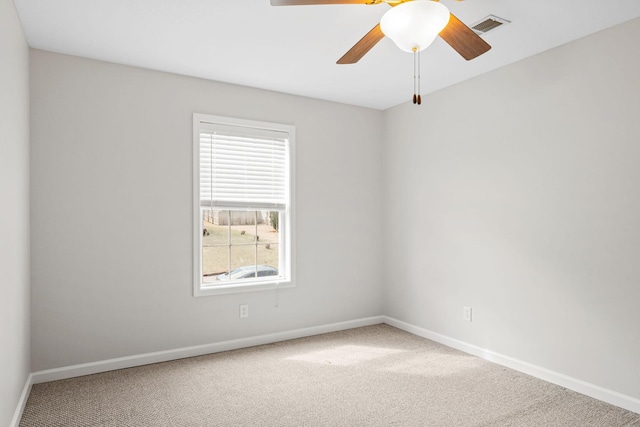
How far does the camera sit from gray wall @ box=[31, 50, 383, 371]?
3107 millimetres

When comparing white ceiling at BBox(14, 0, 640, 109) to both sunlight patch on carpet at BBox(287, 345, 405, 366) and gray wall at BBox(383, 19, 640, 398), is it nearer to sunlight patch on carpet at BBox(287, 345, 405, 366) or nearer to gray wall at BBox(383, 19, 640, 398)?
gray wall at BBox(383, 19, 640, 398)

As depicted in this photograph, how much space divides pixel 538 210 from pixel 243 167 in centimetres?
260

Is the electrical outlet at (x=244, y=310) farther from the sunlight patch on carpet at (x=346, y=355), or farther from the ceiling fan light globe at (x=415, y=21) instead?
the ceiling fan light globe at (x=415, y=21)

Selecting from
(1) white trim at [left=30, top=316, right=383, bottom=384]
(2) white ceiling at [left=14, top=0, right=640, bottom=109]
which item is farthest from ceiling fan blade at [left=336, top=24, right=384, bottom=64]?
(1) white trim at [left=30, top=316, right=383, bottom=384]

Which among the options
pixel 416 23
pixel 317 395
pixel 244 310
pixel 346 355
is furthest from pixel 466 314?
pixel 416 23

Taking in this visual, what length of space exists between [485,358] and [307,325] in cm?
172

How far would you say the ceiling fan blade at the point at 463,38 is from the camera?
2039 mm

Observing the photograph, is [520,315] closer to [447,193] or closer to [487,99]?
[447,193]

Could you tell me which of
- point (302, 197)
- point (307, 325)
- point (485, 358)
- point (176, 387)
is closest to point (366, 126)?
point (302, 197)

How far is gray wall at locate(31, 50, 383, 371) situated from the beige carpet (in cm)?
34

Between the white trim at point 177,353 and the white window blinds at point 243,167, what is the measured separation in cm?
127

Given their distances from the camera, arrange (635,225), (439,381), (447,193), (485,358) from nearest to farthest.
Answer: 1. (635,225)
2. (439,381)
3. (485,358)
4. (447,193)

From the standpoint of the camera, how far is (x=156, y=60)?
10.8 feet

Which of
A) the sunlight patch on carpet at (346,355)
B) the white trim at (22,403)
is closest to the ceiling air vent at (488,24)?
the sunlight patch on carpet at (346,355)
